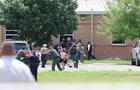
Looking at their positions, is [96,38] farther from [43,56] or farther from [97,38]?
[43,56]

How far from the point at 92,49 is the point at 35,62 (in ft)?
95.7

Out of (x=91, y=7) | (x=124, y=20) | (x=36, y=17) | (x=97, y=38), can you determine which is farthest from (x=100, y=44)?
(x=124, y=20)

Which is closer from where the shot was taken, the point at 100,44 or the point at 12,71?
the point at 12,71

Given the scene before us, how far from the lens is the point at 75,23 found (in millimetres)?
37781

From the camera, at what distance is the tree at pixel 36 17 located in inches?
1415

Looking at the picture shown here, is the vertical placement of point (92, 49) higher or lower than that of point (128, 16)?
lower

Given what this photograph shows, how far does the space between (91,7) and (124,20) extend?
12094 mm

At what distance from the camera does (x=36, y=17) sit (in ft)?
119

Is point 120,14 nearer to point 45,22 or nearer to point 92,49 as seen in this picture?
point 45,22

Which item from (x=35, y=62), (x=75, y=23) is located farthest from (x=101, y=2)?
(x=35, y=62)

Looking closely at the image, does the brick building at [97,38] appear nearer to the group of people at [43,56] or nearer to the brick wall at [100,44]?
the brick wall at [100,44]

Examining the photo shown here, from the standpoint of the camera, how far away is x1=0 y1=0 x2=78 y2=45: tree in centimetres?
3594

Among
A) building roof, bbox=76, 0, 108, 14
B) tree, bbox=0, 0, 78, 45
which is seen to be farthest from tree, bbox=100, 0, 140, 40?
building roof, bbox=76, 0, 108, 14

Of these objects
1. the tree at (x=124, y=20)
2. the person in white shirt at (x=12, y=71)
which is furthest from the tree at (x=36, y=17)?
the person in white shirt at (x=12, y=71)
